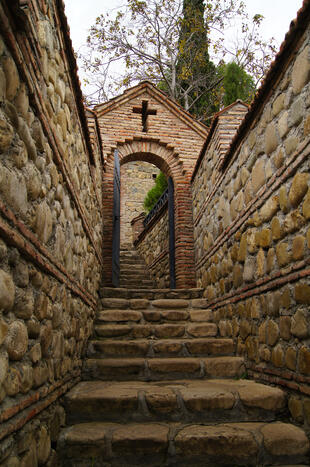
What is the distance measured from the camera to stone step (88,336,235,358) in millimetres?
3881

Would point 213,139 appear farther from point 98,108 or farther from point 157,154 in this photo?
point 98,108

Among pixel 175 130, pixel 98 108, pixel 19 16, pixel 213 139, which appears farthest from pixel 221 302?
pixel 98 108

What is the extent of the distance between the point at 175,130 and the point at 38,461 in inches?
273

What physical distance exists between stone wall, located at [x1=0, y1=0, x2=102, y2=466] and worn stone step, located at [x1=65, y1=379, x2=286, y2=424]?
219 mm

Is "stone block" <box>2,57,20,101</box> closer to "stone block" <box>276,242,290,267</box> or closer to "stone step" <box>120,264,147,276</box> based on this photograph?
"stone block" <box>276,242,290,267</box>

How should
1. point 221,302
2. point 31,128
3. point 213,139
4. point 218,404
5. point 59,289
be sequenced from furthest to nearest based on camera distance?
point 213,139
point 221,302
point 218,404
point 59,289
point 31,128

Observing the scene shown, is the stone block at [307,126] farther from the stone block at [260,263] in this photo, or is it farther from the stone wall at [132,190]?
the stone wall at [132,190]

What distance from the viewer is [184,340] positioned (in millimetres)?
4168

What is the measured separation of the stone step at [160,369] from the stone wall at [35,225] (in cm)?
54

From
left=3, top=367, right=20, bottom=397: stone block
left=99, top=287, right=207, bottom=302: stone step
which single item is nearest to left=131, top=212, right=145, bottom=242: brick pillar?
left=99, top=287, right=207, bottom=302: stone step

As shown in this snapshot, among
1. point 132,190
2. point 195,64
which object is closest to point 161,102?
point 195,64

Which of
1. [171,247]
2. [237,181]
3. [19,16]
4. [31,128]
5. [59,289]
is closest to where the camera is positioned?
[19,16]

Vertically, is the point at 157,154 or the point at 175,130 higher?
the point at 175,130

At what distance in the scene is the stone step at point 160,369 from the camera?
3500 millimetres
